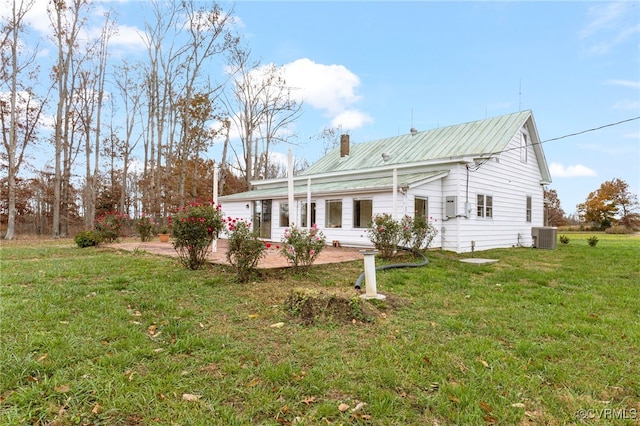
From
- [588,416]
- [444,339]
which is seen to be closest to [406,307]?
[444,339]

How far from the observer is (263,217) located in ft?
54.9

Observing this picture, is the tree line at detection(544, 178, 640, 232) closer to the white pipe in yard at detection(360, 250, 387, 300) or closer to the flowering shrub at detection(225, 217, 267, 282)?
the white pipe in yard at detection(360, 250, 387, 300)

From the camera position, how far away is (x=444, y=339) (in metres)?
3.60

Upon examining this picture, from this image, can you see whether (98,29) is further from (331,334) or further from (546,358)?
(546,358)

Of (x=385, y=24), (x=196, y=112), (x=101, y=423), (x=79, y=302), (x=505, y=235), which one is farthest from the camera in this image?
(x=196, y=112)

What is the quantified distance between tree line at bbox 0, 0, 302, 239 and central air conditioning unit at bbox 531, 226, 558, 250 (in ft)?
50.6

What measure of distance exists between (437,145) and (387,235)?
7971mm

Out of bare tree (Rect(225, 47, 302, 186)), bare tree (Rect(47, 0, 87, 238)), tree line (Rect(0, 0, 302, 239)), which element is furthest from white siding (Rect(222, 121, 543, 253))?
bare tree (Rect(47, 0, 87, 238))

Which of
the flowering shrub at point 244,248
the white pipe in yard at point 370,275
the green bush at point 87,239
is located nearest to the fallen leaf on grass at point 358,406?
the white pipe in yard at point 370,275

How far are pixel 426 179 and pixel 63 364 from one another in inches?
440

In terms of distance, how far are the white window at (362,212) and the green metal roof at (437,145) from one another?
330 cm

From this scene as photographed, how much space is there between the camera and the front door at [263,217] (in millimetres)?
16438

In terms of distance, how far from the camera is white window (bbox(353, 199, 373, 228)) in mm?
13039

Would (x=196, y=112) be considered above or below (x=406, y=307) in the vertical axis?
above
